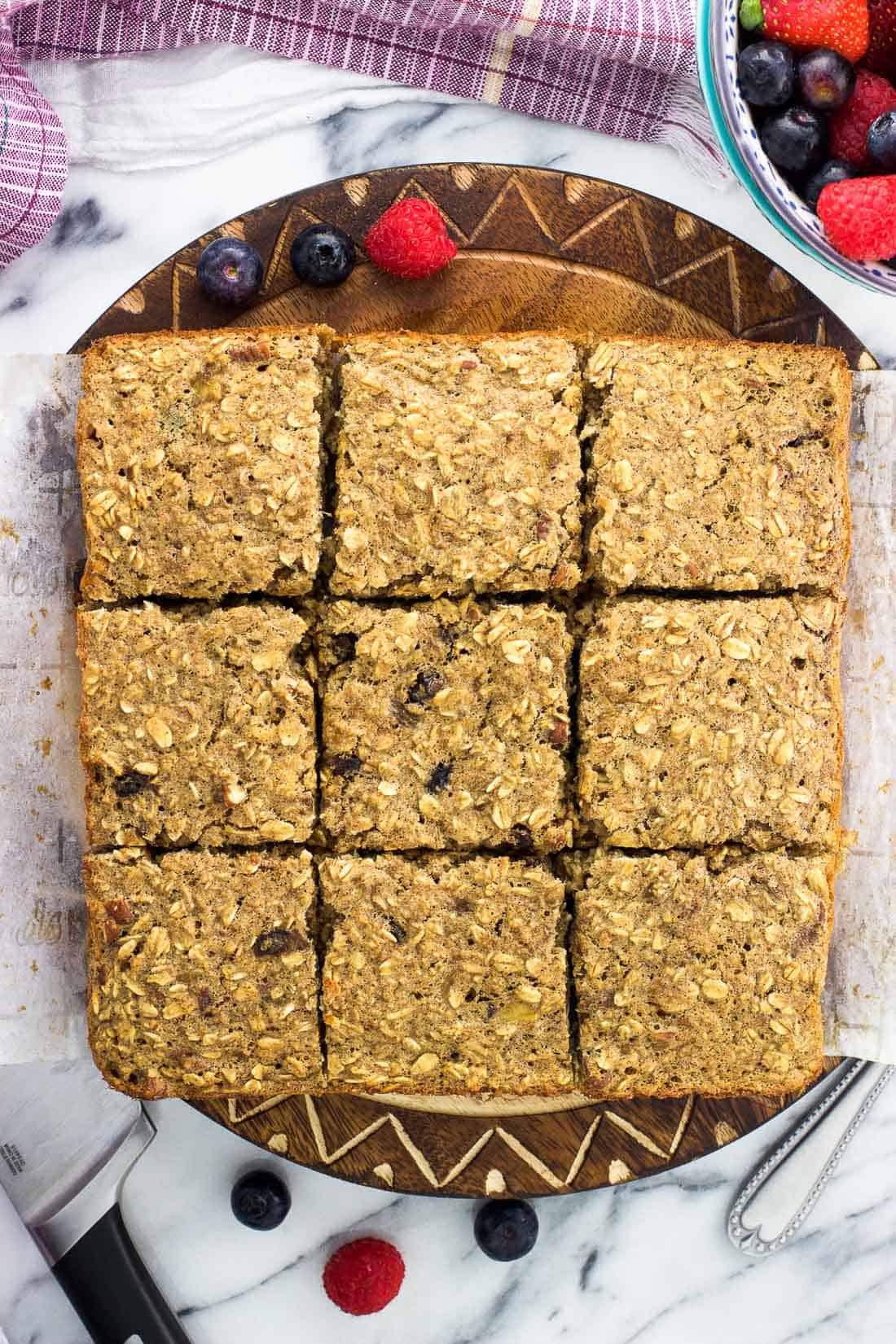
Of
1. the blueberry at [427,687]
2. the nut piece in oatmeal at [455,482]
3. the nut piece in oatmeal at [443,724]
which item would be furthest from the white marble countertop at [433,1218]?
the blueberry at [427,687]

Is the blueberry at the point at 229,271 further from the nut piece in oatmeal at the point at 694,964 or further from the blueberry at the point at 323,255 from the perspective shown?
the nut piece in oatmeal at the point at 694,964

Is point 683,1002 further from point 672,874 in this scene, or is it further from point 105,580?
point 105,580

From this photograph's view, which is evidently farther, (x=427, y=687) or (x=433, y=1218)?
(x=433, y=1218)

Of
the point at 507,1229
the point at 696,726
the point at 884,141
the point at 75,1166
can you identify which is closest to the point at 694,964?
the point at 696,726

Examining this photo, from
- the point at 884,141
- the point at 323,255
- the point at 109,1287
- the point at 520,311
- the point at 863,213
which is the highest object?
the point at 884,141

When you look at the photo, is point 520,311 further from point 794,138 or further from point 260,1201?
point 260,1201

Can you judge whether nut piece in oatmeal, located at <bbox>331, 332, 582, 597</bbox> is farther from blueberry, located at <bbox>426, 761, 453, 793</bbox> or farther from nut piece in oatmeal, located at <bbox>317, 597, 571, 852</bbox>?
blueberry, located at <bbox>426, 761, 453, 793</bbox>

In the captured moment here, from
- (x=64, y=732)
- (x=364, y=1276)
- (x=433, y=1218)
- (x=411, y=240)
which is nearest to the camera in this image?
(x=411, y=240)
